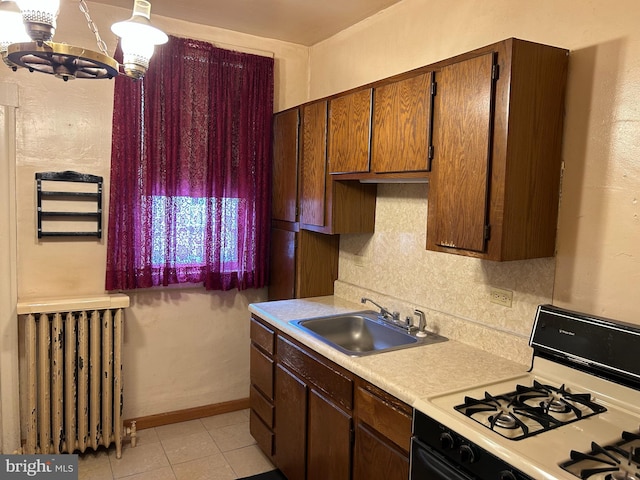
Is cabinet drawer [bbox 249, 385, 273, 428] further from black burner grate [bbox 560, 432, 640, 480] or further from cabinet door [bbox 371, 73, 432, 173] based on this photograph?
black burner grate [bbox 560, 432, 640, 480]

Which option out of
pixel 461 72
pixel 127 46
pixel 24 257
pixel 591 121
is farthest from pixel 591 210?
pixel 24 257

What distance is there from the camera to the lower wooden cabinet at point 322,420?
1812mm

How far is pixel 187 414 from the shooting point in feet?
11.2

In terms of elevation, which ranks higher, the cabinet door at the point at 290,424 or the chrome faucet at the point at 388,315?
the chrome faucet at the point at 388,315

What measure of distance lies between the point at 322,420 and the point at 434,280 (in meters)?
0.89

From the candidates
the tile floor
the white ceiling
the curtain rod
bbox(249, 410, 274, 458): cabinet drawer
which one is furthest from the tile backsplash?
the curtain rod

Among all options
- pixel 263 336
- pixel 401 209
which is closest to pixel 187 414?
pixel 263 336

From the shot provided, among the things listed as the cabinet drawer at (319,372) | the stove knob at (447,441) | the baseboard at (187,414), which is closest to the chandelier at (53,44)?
the cabinet drawer at (319,372)

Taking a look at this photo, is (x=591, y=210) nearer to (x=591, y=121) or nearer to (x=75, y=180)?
(x=591, y=121)

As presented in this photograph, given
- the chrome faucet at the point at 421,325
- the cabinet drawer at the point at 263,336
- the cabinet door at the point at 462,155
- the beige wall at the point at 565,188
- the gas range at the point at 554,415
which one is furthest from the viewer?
the cabinet drawer at the point at 263,336

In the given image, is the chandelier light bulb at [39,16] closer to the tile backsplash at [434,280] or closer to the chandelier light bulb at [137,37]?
the chandelier light bulb at [137,37]

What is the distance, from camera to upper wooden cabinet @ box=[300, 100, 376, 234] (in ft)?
9.07

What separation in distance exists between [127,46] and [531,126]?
1428 mm

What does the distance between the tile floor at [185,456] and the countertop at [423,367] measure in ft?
3.44
